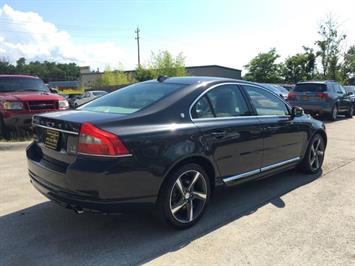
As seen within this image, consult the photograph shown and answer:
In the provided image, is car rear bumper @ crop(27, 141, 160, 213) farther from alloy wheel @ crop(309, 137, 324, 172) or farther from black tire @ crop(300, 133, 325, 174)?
alloy wheel @ crop(309, 137, 324, 172)

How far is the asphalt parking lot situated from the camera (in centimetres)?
338

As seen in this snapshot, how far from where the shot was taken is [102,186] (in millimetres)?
3293

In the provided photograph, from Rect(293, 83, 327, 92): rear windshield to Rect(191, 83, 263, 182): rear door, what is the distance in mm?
11426

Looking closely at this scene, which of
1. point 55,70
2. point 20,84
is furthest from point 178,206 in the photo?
point 55,70

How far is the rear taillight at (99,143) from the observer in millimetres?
3303

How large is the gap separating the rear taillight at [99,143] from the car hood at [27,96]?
607 centimetres

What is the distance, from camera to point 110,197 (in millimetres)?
3357

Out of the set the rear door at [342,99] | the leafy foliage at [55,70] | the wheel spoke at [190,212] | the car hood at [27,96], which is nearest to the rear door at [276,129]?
the wheel spoke at [190,212]

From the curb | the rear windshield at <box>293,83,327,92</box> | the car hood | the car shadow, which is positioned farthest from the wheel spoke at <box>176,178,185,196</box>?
the rear windshield at <box>293,83,327,92</box>

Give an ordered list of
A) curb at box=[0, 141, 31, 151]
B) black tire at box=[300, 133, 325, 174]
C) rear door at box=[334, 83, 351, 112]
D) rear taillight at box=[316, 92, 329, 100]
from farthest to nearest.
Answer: rear door at box=[334, 83, 351, 112] < rear taillight at box=[316, 92, 329, 100] < curb at box=[0, 141, 31, 151] < black tire at box=[300, 133, 325, 174]

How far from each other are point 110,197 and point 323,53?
115 ft

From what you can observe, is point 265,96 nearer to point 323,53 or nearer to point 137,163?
point 137,163

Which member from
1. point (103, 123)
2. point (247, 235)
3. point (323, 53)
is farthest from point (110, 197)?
point (323, 53)

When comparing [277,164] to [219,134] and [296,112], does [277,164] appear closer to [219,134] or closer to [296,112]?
[296,112]
